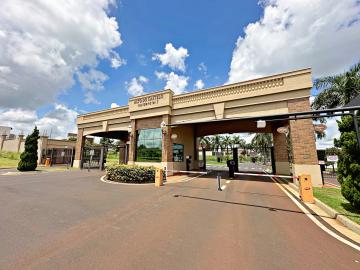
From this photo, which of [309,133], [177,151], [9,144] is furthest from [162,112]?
[9,144]

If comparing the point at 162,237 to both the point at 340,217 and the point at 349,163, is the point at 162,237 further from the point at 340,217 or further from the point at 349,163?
the point at 349,163

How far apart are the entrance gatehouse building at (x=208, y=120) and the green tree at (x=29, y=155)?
17.6ft

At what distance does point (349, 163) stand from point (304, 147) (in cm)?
635

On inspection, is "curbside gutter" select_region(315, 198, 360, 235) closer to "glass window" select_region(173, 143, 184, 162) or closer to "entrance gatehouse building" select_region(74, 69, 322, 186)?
"entrance gatehouse building" select_region(74, 69, 322, 186)

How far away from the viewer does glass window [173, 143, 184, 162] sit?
65.5 feet

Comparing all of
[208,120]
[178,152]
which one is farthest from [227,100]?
[178,152]

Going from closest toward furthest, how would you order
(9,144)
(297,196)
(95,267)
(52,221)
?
1. (95,267)
2. (52,221)
3. (297,196)
4. (9,144)

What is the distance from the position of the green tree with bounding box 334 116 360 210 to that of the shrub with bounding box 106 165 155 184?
10.9 metres

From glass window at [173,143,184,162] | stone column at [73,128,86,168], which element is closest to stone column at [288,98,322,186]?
glass window at [173,143,184,162]

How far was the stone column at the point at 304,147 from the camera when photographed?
12398mm

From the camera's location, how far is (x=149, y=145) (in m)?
19.2

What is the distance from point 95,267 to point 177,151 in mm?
17293

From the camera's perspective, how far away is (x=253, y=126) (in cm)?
2144

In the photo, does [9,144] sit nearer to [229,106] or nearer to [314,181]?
[229,106]
